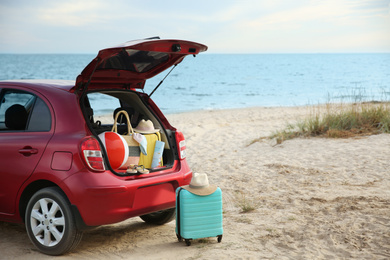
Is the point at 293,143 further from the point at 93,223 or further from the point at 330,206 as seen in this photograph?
the point at 93,223

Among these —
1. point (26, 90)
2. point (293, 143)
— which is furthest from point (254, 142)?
point (26, 90)

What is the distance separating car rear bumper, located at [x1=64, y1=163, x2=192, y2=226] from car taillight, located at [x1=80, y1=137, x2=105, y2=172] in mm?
69

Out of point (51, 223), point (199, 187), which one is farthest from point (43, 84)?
point (199, 187)

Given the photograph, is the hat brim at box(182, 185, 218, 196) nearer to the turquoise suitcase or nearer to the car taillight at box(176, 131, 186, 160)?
the turquoise suitcase

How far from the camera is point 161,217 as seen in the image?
5289mm

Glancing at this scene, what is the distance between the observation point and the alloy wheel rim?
13.6 ft

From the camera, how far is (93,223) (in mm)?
4066

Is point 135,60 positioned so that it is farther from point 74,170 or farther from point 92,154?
point 74,170

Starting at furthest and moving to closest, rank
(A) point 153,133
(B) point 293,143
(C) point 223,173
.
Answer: (B) point 293,143
(C) point 223,173
(A) point 153,133

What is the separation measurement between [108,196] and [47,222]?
26.5 inches

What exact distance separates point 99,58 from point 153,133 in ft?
3.54

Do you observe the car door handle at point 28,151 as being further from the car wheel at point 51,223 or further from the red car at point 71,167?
the car wheel at point 51,223

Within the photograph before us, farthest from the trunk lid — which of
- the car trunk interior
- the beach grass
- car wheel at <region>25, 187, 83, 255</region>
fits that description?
the beach grass

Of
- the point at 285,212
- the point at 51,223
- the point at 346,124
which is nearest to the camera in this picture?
the point at 51,223
